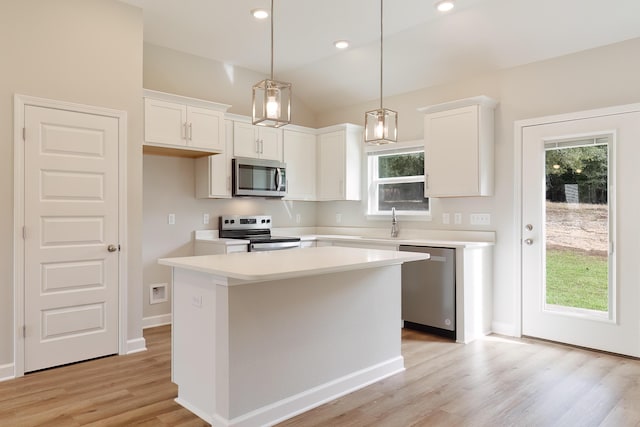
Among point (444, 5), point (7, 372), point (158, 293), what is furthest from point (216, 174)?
point (444, 5)

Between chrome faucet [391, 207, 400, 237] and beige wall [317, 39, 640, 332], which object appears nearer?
beige wall [317, 39, 640, 332]

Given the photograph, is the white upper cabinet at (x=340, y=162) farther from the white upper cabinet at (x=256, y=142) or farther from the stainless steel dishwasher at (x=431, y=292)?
the stainless steel dishwasher at (x=431, y=292)

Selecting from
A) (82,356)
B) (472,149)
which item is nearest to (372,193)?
(472,149)

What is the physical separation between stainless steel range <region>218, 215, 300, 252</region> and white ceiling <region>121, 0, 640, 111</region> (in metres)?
1.79

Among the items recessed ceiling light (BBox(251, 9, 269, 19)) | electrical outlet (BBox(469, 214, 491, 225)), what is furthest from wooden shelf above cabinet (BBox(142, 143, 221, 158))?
electrical outlet (BBox(469, 214, 491, 225))

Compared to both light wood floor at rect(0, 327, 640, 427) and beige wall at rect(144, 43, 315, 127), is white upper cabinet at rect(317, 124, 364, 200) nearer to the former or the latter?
beige wall at rect(144, 43, 315, 127)

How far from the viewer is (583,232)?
12.4 feet

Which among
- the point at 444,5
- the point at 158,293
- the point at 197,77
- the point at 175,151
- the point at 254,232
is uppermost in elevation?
the point at 444,5

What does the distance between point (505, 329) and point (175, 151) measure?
3.63 metres

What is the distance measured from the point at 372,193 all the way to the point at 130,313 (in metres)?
3.07

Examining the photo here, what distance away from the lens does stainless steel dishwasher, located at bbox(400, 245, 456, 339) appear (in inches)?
158

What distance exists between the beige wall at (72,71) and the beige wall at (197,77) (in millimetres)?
749

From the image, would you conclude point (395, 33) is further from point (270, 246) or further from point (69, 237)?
point (69, 237)

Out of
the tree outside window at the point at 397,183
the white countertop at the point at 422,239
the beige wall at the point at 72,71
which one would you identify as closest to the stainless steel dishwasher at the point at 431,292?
the white countertop at the point at 422,239
